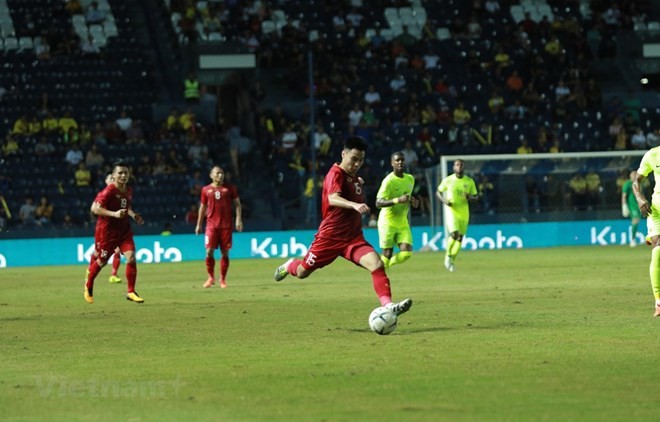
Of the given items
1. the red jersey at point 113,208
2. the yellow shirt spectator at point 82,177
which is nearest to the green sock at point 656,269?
the red jersey at point 113,208

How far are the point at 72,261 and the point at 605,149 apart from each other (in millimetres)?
17821

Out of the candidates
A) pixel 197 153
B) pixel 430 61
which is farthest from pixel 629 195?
pixel 197 153

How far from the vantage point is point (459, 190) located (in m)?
29.3

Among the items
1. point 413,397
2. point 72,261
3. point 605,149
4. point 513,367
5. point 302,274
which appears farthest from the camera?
point 605,149

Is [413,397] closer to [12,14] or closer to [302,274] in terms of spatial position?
[302,274]

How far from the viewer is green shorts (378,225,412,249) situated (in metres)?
25.6

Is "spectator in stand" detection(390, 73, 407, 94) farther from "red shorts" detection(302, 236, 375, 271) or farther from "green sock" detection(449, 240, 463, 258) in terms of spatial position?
"red shorts" detection(302, 236, 375, 271)

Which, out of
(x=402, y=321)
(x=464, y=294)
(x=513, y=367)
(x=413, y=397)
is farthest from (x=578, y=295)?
(x=413, y=397)

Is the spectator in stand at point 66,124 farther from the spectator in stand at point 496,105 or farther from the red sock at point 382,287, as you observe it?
the red sock at point 382,287

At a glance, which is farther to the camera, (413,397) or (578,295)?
(578,295)

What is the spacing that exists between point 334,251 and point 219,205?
10.9 m

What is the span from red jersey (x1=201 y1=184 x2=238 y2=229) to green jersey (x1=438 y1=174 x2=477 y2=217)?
539cm

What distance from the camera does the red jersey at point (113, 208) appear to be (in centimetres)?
2028

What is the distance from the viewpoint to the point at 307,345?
13.6m
